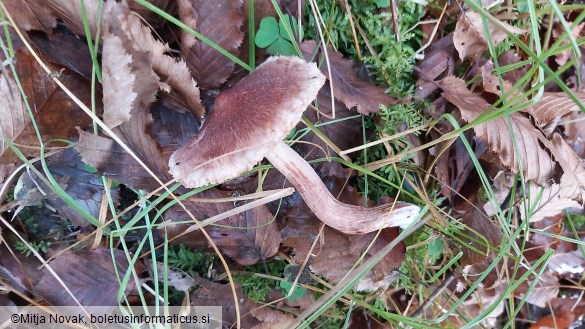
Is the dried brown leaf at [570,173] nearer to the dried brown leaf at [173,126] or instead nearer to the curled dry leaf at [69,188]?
the dried brown leaf at [173,126]

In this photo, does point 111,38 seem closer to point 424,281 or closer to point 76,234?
point 76,234

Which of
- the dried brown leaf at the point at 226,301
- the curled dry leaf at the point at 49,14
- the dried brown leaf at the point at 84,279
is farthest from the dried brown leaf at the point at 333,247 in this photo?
the curled dry leaf at the point at 49,14

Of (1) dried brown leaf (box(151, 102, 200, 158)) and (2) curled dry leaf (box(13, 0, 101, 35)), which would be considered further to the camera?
(1) dried brown leaf (box(151, 102, 200, 158))

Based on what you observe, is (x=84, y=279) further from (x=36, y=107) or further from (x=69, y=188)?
(x=36, y=107)

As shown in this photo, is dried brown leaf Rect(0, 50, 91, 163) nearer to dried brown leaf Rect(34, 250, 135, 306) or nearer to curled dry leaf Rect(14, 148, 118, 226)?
curled dry leaf Rect(14, 148, 118, 226)

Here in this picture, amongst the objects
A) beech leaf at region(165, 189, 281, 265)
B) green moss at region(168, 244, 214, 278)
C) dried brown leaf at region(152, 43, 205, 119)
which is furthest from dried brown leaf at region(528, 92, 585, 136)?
green moss at region(168, 244, 214, 278)

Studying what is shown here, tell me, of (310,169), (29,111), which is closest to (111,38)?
(29,111)
